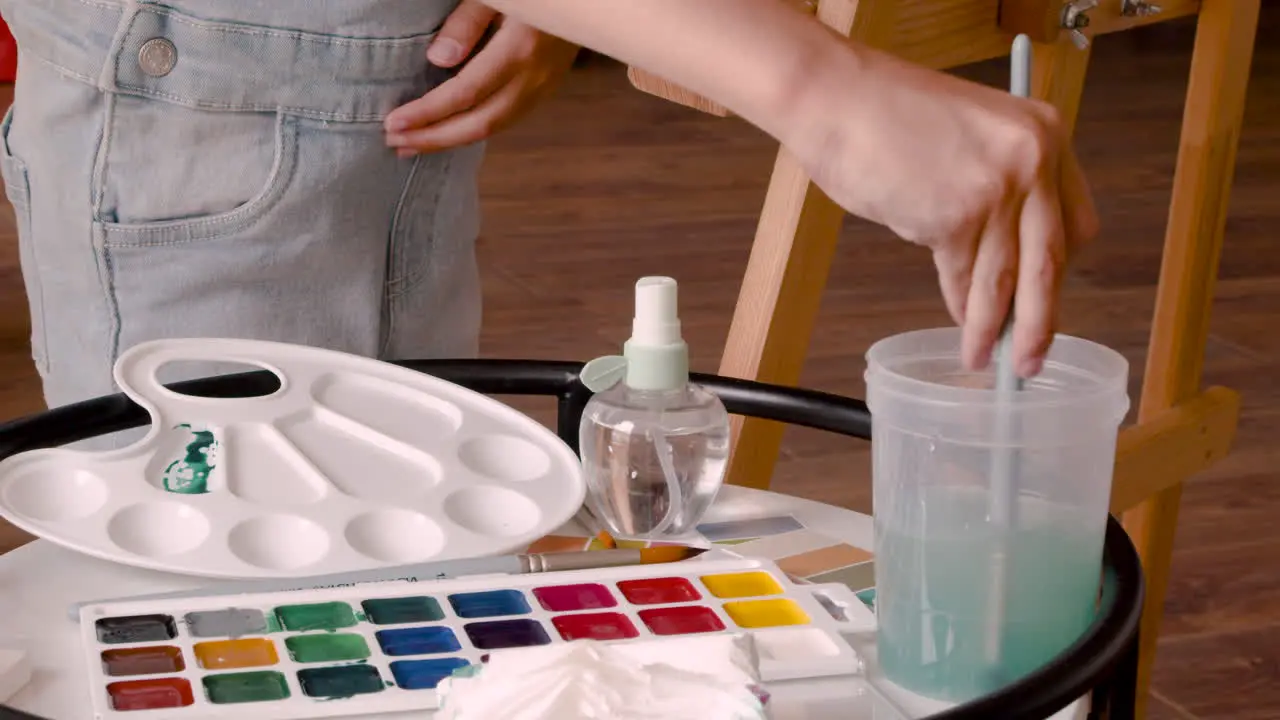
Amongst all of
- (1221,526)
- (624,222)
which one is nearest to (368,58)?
(1221,526)

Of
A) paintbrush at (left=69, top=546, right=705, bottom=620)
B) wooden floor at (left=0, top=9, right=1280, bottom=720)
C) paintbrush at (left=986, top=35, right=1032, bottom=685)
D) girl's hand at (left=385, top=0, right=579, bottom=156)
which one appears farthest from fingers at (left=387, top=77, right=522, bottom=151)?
wooden floor at (left=0, top=9, right=1280, bottom=720)

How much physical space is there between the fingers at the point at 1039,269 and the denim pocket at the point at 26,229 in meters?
0.63

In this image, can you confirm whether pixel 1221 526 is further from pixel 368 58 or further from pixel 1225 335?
pixel 368 58

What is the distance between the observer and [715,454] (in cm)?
80

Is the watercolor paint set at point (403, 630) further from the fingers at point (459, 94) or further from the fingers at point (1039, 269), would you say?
the fingers at point (459, 94)

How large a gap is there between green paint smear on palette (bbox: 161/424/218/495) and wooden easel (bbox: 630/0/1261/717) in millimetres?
353

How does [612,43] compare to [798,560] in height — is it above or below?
above

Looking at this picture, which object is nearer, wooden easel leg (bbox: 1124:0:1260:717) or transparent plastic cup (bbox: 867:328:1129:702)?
transparent plastic cup (bbox: 867:328:1129:702)

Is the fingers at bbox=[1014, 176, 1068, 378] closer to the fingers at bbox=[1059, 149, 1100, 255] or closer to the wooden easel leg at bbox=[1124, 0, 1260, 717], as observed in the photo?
the fingers at bbox=[1059, 149, 1100, 255]

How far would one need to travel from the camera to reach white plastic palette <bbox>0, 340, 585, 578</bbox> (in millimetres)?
737

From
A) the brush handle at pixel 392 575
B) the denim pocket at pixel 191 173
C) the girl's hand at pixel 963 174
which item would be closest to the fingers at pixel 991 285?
the girl's hand at pixel 963 174

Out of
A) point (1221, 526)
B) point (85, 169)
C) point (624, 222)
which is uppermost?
point (85, 169)

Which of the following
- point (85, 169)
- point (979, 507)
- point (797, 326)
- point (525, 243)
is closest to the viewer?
point (979, 507)

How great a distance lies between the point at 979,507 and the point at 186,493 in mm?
363
